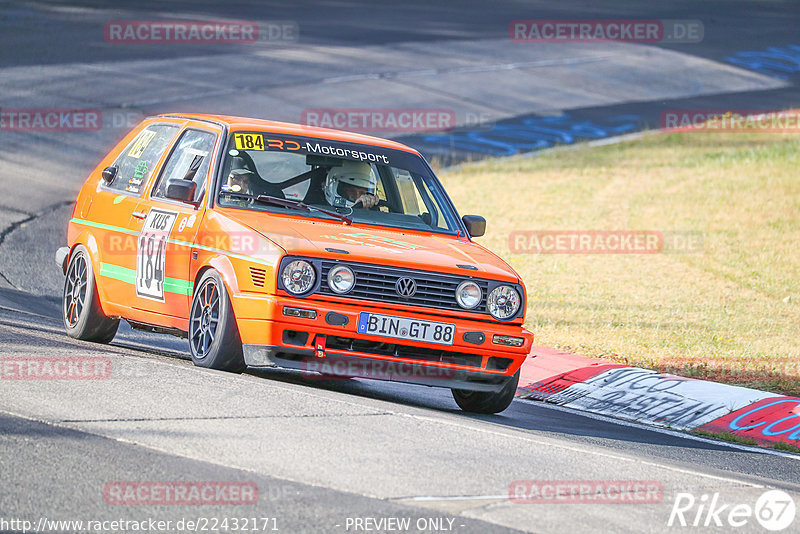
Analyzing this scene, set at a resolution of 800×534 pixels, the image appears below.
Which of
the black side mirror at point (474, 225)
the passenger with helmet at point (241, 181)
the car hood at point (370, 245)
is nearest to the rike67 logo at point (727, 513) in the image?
the car hood at point (370, 245)

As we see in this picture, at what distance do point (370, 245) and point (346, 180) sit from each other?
3.76 feet

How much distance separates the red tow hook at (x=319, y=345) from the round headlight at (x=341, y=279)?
0.29 metres

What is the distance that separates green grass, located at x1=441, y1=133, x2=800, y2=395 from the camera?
470 inches

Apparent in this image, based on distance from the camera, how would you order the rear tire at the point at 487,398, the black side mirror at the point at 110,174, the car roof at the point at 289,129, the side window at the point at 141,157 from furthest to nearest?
1. the black side mirror at the point at 110,174
2. the side window at the point at 141,157
3. the car roof at the point at 289,129
4. the rear tire at the point at 487,398

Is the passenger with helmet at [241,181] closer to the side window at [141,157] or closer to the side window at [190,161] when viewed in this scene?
the side window at [190,161]

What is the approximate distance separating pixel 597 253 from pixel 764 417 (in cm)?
806

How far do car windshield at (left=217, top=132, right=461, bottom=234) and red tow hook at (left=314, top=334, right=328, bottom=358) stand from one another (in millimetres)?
1193

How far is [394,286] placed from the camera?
789 cm

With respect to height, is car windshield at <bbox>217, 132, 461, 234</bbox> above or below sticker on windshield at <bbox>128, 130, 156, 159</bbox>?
below

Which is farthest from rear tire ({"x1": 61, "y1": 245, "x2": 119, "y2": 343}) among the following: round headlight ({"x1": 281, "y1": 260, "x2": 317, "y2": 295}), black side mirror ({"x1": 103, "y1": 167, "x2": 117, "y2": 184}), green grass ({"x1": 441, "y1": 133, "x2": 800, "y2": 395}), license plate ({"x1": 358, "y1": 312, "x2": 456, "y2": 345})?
green grass ({"x1": 441, "y1": 133, "x2": 800, "y2": 395})

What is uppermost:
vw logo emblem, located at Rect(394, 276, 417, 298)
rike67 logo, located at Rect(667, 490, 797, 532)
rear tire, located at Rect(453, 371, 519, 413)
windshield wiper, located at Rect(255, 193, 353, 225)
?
windshield wiper, located at Rect(255, 193, 353, 225)

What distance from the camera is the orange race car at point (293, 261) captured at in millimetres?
7777

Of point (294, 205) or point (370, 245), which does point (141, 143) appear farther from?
point (370, 245)

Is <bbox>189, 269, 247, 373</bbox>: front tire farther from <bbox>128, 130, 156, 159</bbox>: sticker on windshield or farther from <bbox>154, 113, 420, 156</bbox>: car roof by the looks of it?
<bbox>128, 130, 156, 159</bbox>: sticker on windshield
